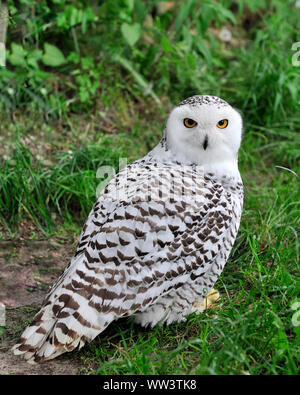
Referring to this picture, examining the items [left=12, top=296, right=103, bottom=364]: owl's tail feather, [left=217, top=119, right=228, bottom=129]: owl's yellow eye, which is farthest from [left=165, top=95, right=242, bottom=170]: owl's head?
[left=12, top=296, right=103, bottom=364]: owl's tail feather

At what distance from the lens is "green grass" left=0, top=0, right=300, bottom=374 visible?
111 inches

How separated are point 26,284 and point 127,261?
1.20 m

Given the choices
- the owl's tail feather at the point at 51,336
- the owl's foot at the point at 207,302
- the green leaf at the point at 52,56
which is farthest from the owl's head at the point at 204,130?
the green leaf at the point at 52,56

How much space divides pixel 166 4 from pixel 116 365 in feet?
15.7

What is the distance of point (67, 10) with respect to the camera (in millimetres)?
5023

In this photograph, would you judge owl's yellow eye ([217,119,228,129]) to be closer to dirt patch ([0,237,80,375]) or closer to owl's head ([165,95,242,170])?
owl's head ([165,95,242,170])

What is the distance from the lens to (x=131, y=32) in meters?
5.23

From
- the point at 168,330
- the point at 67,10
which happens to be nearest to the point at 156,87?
the point at 67,10

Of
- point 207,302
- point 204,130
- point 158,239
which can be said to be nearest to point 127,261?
point 158,239

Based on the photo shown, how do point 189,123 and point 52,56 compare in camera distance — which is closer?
point 189,123

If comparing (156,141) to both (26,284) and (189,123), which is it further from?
(26,284)

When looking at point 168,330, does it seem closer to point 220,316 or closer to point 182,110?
point 220,316

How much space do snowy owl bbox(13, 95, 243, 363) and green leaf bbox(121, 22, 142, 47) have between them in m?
2.14

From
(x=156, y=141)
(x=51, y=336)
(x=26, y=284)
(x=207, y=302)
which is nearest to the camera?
(x=51, y=336)
